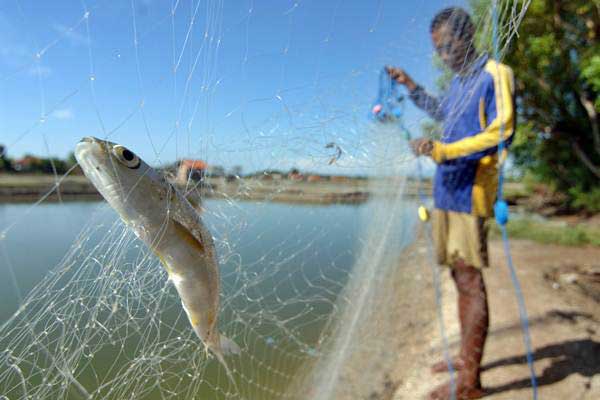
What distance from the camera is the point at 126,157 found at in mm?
925

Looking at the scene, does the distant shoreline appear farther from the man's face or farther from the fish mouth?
the man's face

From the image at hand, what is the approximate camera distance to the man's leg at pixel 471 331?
2.10 metres

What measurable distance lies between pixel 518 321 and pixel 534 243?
5.20m

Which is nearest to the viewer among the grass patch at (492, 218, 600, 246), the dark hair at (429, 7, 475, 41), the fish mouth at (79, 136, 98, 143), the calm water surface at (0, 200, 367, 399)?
the fish mouth at (79, 136, 98, 143)

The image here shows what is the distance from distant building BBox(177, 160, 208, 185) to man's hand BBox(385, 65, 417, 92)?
1621 millimetres

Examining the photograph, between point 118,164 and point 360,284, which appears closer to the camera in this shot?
point 118,164

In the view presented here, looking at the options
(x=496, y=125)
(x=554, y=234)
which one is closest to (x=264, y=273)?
→ (x=496, y=125)

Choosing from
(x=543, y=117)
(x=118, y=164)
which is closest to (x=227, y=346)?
(x=118, y=164)

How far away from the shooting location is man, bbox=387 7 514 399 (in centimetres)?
206

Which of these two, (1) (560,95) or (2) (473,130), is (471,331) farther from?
(1) (560,95)

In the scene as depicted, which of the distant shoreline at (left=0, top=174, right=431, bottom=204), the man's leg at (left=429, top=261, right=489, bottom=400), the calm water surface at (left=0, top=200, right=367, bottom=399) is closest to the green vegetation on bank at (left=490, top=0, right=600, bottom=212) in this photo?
the distant shoreline at (left=0, top=174, right=431, bottom=204)

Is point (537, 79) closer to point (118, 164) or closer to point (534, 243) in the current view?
point (534, 243)

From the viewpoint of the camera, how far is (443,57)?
2320mm

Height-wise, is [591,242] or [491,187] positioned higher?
[491,187]
